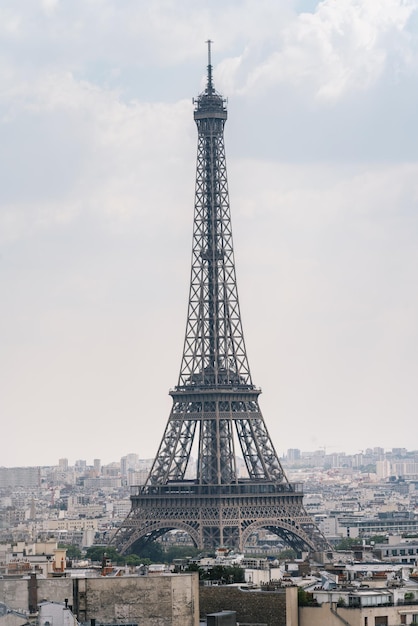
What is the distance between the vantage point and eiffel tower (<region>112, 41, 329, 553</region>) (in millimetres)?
103688

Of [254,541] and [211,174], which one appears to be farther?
[254,541]

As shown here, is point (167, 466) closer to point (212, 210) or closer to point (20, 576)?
point (212, 210)

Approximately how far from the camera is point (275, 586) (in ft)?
158

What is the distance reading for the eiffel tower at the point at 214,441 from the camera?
104 meters

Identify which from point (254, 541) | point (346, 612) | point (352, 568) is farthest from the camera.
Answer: point (254, 541)

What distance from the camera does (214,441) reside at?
348ft

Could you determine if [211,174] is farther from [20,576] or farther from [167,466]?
[20,576]

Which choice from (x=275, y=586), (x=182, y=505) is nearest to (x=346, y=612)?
(x=275, y=586)

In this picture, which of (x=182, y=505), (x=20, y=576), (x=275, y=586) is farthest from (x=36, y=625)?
(x=182, y=505)

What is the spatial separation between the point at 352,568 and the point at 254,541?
82.8 metres

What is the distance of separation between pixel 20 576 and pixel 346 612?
252 inches

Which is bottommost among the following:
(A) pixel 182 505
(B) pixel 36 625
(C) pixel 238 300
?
(B) pixel 36 625

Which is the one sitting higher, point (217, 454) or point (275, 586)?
point (217, 454)

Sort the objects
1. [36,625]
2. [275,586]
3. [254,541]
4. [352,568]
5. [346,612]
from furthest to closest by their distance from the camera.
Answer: [254,541]
[352,568]
[275,586]
[346,612]
[36,625]
